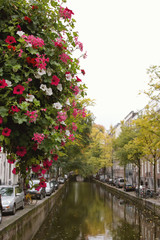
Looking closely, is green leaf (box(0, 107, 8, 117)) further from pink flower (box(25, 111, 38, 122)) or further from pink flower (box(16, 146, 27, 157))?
pink flower (box(16, 146, 27, 157))

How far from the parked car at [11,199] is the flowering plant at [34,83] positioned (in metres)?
11.3

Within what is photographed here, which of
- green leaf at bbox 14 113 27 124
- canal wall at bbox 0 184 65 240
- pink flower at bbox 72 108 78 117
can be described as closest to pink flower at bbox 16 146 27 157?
green leaf at bbox 14 113 27 124

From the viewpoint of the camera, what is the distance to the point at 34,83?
13.0 ft

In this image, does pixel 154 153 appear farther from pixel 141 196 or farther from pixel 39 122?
pixel 39 122

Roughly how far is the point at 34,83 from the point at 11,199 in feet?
41.2

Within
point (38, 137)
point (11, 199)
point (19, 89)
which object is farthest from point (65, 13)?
point (11, 199)

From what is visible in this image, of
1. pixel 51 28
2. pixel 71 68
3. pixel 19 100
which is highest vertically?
pixel 51 28

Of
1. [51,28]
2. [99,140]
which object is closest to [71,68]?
[51,28]

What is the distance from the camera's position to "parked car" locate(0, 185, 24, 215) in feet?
48.2

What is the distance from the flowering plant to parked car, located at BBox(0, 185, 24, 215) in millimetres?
11294

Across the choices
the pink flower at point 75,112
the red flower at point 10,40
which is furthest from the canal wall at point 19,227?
the red flower at point 10,40

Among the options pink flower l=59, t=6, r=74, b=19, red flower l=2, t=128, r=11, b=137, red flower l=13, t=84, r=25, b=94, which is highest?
pink flower l=59, t=6, r=74, b=19

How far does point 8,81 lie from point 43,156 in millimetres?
1118

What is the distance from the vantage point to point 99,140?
222ft
